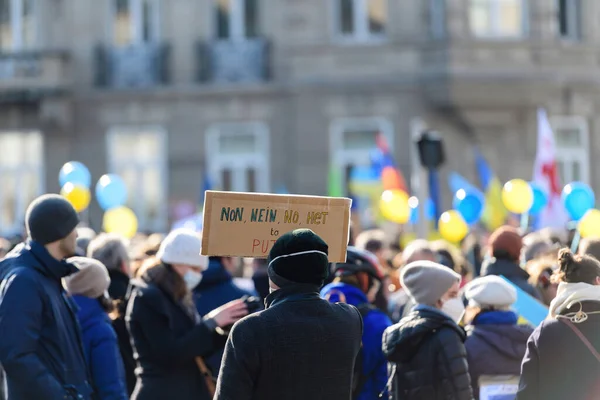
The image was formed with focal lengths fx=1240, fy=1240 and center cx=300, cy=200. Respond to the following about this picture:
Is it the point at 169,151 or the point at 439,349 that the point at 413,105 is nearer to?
the point at 169,151

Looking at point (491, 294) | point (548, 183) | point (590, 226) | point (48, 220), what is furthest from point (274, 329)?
point (548, 183)

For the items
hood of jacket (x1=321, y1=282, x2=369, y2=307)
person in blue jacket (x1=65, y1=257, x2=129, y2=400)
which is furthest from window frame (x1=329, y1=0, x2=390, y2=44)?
person in blue jacket (x1=65, y1=257, x2=129, y2=400)

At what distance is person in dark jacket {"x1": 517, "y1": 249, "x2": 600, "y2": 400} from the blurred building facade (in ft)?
53.5

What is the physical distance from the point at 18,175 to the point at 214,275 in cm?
1692

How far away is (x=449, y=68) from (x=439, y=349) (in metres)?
16.1

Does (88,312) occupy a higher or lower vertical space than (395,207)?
lower

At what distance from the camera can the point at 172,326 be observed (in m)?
6.60

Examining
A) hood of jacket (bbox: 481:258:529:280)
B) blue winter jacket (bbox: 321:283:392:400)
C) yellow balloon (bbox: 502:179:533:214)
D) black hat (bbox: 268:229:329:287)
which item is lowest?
blue winter jacket (bbox: 321:283:392:400)

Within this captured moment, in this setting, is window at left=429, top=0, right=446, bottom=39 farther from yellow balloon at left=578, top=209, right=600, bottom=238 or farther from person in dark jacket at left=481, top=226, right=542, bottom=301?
person in dark jacket at left=481, top=226, right=542, bottom=301

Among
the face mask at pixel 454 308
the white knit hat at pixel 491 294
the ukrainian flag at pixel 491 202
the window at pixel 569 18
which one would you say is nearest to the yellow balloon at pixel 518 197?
the ukrainian flag at pixel 491 202

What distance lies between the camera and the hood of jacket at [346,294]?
272 inches

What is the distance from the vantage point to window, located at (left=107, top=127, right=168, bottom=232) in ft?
76.2

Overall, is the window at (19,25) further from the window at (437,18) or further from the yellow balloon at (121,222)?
the yellow balloon at (121,222)

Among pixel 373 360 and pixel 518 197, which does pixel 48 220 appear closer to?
pixel 373 360
